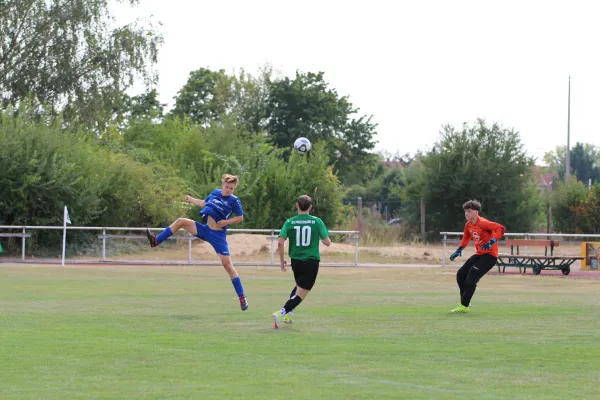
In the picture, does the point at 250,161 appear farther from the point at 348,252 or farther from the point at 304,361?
the point at 304,361

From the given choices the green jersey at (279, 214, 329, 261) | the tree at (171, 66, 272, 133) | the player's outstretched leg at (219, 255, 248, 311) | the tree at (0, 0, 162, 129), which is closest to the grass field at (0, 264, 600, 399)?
the player's outstretched leg at (219, 255, 248, 311)

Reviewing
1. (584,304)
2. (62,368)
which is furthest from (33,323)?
(584,304)

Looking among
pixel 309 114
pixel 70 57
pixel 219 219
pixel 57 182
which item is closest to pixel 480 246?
pixel 219 219

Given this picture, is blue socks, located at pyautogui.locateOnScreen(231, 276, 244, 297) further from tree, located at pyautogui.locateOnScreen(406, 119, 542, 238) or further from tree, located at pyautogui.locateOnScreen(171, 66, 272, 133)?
tree, located at pyautogui.locateOnScreen(171, 66, 272, 133)

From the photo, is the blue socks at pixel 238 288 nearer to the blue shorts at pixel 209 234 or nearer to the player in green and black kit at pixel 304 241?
the blue shorts at pixel 209 234

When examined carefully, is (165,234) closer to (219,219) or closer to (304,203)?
(219,219)

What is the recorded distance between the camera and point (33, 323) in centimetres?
1279

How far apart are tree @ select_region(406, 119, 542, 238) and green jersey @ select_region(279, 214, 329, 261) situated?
124 feet

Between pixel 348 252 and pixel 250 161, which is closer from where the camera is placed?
pixel 348 252

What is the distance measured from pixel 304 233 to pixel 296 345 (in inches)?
100

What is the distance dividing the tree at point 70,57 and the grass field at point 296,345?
28.4 metres

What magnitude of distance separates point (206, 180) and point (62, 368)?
118ft

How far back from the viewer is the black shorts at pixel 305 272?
12977 millimetres

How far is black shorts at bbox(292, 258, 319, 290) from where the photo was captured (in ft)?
42.6
